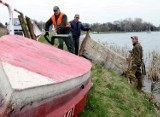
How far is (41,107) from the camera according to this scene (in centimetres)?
279

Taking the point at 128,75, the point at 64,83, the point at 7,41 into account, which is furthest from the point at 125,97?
the point at 64,83

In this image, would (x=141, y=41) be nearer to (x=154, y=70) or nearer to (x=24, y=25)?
(x=154, y=70)

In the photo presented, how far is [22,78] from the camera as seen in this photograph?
254cm

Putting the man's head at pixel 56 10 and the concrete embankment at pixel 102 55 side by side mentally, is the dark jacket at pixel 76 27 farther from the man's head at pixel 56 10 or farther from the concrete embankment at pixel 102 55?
the man's head at pixel 56 10

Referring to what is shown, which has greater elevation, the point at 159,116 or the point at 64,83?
the point at 64,83

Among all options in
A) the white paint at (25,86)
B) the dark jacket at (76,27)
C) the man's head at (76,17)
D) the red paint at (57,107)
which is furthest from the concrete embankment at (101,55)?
the white paint at (25,86)

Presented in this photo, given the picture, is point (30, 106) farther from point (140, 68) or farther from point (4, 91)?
point (140, 68)

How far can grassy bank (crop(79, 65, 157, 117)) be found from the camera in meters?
6.26

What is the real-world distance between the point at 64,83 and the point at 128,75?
7929mm

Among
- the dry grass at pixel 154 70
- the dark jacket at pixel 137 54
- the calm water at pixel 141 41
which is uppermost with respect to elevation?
the dark jacket at pixel 137 54

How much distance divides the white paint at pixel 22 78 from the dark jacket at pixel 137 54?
7678 mm

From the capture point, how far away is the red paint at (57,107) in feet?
8.49

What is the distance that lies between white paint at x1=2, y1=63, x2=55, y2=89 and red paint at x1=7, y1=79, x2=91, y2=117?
166 mm

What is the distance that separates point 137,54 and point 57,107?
24.5 feet
